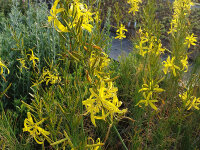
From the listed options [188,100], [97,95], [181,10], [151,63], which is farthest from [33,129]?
[181,10]

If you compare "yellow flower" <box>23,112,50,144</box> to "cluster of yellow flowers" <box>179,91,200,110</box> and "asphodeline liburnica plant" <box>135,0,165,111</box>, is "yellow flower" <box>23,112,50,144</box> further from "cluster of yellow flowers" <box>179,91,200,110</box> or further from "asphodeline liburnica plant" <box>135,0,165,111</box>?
"cluster of yellow flowers" <box>179,91,200,110</box>

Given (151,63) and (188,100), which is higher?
(151,63)

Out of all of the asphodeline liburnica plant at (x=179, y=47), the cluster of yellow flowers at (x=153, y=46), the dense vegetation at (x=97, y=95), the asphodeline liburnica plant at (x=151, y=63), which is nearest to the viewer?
the dense vegetation at (x=97, y=95)

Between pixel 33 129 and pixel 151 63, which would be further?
pixel 151 63

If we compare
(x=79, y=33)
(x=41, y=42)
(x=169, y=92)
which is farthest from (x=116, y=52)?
(x=79, y=33)

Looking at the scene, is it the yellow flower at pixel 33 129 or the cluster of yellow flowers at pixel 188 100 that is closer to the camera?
the yellow flower at pixel 33 129

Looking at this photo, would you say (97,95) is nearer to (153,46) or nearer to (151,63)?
(151,63)

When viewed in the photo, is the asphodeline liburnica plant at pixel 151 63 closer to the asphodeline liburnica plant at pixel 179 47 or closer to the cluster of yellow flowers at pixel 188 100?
the asphodeline liburnica plant at pixel 179 47

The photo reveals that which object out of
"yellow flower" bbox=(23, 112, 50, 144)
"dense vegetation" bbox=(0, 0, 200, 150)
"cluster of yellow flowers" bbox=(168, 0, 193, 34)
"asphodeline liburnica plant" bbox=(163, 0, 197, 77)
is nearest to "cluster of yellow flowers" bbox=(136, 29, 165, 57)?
"dense vegetation" bbox=(0, 0, 200, 150)

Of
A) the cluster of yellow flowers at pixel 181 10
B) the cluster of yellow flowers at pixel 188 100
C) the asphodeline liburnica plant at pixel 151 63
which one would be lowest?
the cluster of yellow flowers at pixel 188 100

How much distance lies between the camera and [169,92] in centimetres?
243

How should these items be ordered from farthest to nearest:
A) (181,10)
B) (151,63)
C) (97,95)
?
1. (181,10)
2. (151,63)
3. (97,95)

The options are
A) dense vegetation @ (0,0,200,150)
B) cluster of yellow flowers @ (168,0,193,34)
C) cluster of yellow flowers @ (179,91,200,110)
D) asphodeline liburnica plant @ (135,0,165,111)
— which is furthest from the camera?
cluster of yellow flowers @ (168,0,193,34)

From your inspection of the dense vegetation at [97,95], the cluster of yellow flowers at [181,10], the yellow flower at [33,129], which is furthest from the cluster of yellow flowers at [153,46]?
the yellow flower at [33,129]
